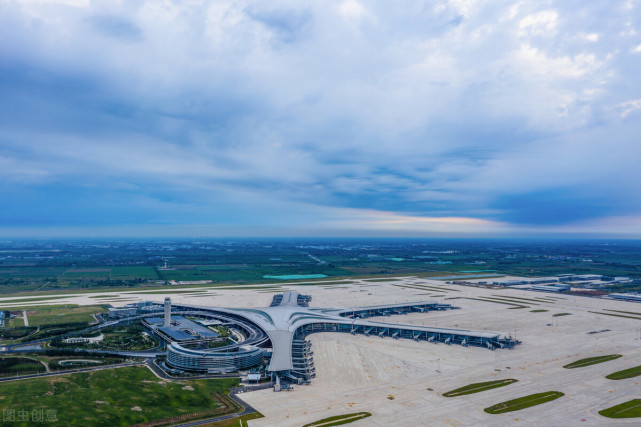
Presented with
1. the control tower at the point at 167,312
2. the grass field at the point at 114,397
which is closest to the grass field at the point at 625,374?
the grass field at the point at 114,397

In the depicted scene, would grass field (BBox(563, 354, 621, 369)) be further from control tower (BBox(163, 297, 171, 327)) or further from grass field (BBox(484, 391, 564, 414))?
control tower (BBox(163, 297, 171, 327))

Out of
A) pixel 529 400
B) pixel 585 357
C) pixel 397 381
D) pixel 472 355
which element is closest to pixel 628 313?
pixel 585 357

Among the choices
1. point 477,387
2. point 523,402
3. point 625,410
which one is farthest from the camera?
point 477,387

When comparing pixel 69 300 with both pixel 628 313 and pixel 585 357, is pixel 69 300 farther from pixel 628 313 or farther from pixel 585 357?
pixel 628 313

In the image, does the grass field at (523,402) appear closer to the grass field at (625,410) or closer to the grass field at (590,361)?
the grass field at (625,410)

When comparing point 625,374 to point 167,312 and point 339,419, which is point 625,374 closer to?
point 339,419

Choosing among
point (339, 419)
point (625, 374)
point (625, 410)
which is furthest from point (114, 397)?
point (625, 374)
